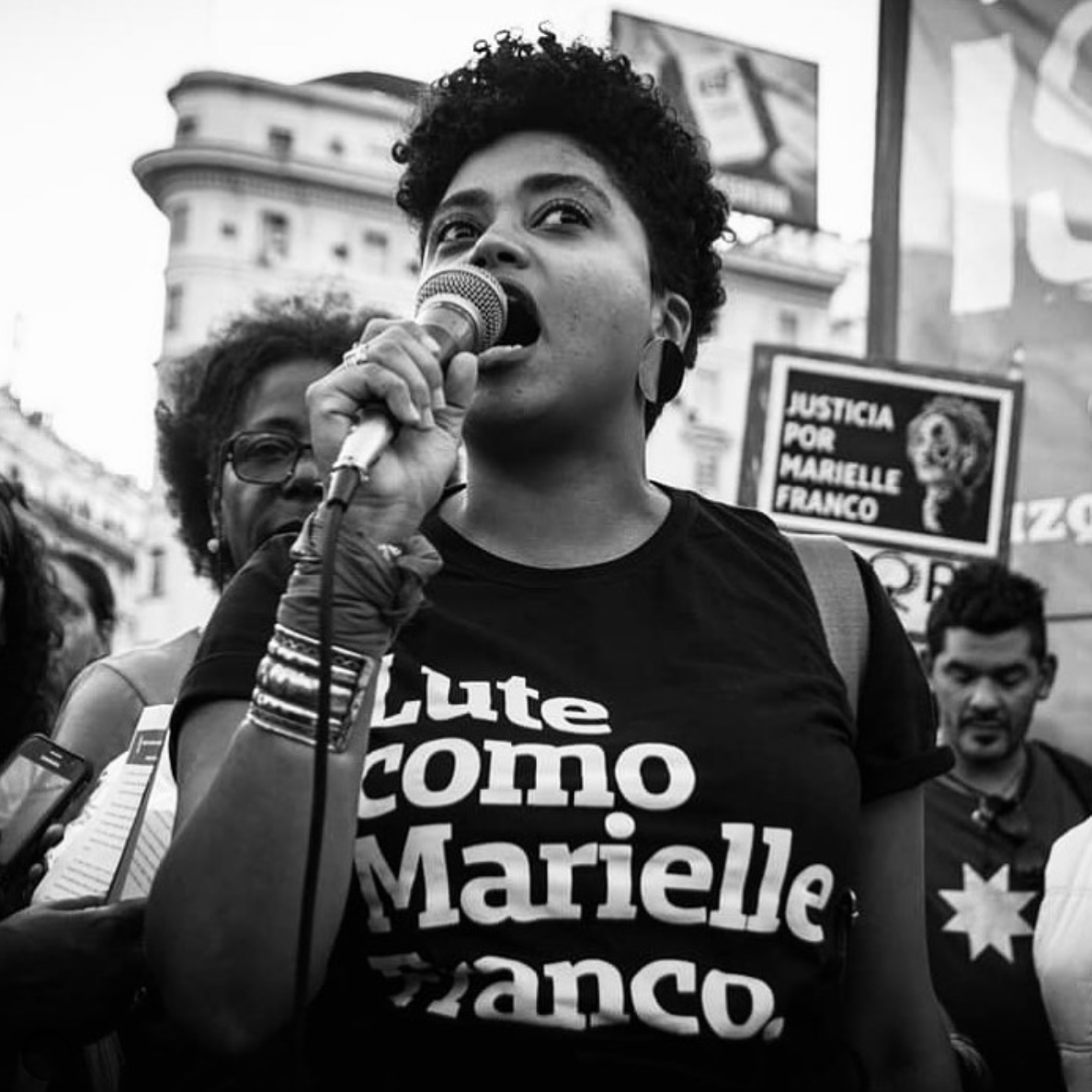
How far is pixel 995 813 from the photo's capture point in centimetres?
450

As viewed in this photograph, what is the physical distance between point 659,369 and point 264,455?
3.56 ft

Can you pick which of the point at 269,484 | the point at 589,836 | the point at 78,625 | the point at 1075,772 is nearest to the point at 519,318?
the point at 589,836

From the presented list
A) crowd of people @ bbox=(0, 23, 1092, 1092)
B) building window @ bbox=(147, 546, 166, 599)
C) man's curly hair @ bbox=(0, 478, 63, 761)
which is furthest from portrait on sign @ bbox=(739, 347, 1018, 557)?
building window @ bbox=(147, 546, 166, 599)

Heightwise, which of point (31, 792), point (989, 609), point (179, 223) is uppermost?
point (179, 223)

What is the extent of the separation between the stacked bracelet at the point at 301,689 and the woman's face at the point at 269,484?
4.33ft

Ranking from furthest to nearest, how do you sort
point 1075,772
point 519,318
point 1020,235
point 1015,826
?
point 1020,235, point 1075,772, point 1015,826, point 519,318

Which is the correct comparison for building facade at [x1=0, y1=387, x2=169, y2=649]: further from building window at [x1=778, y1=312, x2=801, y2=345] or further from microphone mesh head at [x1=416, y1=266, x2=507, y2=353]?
microphone mesh head at [x1=416, y1=266, x2=507, y2=353]

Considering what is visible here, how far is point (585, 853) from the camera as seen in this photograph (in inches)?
75.6

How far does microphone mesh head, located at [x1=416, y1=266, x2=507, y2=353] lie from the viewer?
2066mm

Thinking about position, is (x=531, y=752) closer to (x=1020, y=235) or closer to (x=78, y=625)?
(x=78, y=625)

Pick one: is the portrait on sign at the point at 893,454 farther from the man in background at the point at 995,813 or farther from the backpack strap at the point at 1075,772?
the backpack strap at the point at 1075,772

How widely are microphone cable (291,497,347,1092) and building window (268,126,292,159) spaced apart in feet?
142

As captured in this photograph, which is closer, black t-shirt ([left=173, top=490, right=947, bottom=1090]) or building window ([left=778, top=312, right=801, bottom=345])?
black t-shirt ([left=173, top=490, right=947, bottom=1090])

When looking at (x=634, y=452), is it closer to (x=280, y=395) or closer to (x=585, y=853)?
(x=585, y=853)
